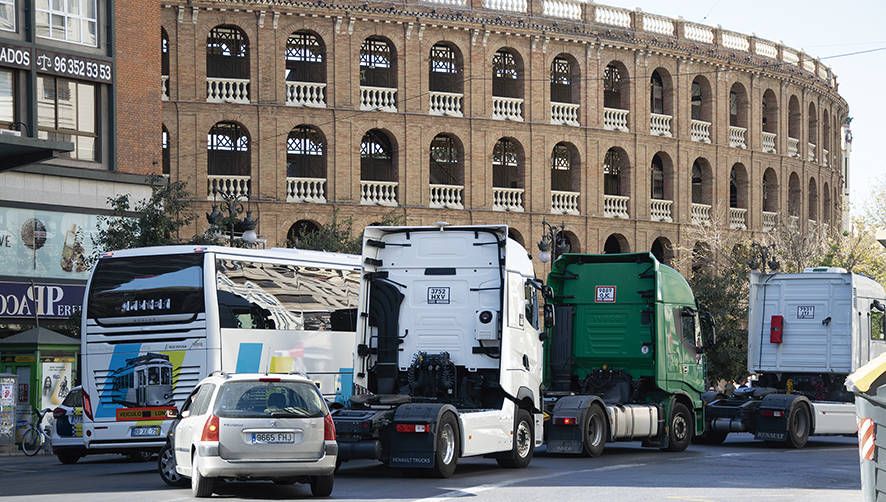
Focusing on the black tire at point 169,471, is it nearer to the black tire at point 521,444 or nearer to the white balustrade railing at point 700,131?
the black tire at point 521,444

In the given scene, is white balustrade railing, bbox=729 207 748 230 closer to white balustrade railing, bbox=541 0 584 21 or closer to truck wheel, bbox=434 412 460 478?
white balustrade railing, bbox=541 0 584 21

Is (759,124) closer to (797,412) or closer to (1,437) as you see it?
(797,412)

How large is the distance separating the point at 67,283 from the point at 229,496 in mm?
18836

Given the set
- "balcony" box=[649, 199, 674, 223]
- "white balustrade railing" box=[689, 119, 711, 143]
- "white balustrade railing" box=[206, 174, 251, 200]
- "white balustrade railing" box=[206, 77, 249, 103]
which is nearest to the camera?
"white balustrade railing" box=[206, 174, 251, 200]

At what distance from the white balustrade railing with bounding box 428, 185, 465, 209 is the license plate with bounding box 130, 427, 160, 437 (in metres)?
29.8

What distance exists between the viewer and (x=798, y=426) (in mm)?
26734

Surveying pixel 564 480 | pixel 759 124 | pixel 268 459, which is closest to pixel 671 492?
pixel 564 480

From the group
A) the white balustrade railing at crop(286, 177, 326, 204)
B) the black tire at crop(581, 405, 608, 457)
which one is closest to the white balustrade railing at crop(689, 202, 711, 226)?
the white balustrade railing at crop(286, 177, 326, 204)

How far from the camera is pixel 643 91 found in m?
55.0

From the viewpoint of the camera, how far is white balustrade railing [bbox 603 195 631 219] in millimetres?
54719

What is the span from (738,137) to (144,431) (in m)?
42.8

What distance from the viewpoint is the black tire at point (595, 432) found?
22.8 meters

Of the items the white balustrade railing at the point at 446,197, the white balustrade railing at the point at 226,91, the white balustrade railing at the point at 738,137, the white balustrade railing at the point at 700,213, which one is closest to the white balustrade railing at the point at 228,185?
the white balustrade railing at the point at 226,91

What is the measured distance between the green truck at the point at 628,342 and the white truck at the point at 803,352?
1984 mm
